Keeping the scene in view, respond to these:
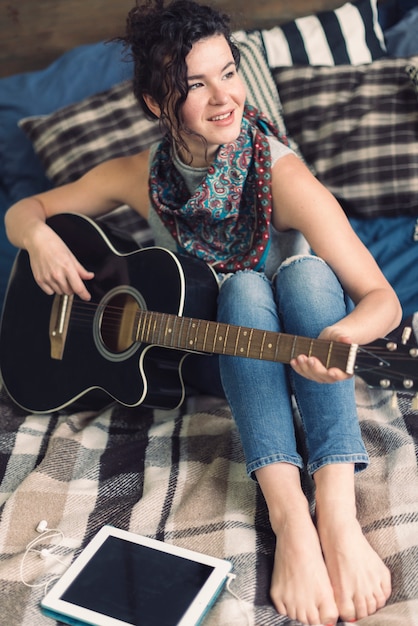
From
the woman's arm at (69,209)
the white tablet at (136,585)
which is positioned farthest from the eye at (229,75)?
the white tablet at (136,585)

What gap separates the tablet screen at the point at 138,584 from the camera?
1.07 m

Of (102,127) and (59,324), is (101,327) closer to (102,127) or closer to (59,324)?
(59,324)

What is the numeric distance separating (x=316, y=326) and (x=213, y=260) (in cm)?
31

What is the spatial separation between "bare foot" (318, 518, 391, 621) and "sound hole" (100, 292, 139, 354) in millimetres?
515

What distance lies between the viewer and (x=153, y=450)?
4.66 ft

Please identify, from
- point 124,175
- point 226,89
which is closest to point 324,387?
point 226,89

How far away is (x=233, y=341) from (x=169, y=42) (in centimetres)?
53

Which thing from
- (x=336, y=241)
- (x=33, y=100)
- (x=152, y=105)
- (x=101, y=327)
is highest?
(x=152, y=105)

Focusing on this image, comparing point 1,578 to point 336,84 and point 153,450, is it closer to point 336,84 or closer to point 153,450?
point 153,450

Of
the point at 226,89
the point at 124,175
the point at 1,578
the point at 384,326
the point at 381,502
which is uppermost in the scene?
the point at 226,89

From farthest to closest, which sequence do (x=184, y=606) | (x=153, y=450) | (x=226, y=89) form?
(x=153, y=450) < (x=226, y=89) < (x=184, y=606)

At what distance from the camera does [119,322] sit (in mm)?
1443

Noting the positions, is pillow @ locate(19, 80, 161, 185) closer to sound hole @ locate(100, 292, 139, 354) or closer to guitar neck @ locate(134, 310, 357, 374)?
sound hole @ locate(100, 292, 139, 354)

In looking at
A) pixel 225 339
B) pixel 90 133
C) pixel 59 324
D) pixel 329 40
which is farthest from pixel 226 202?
pixel 329 40
